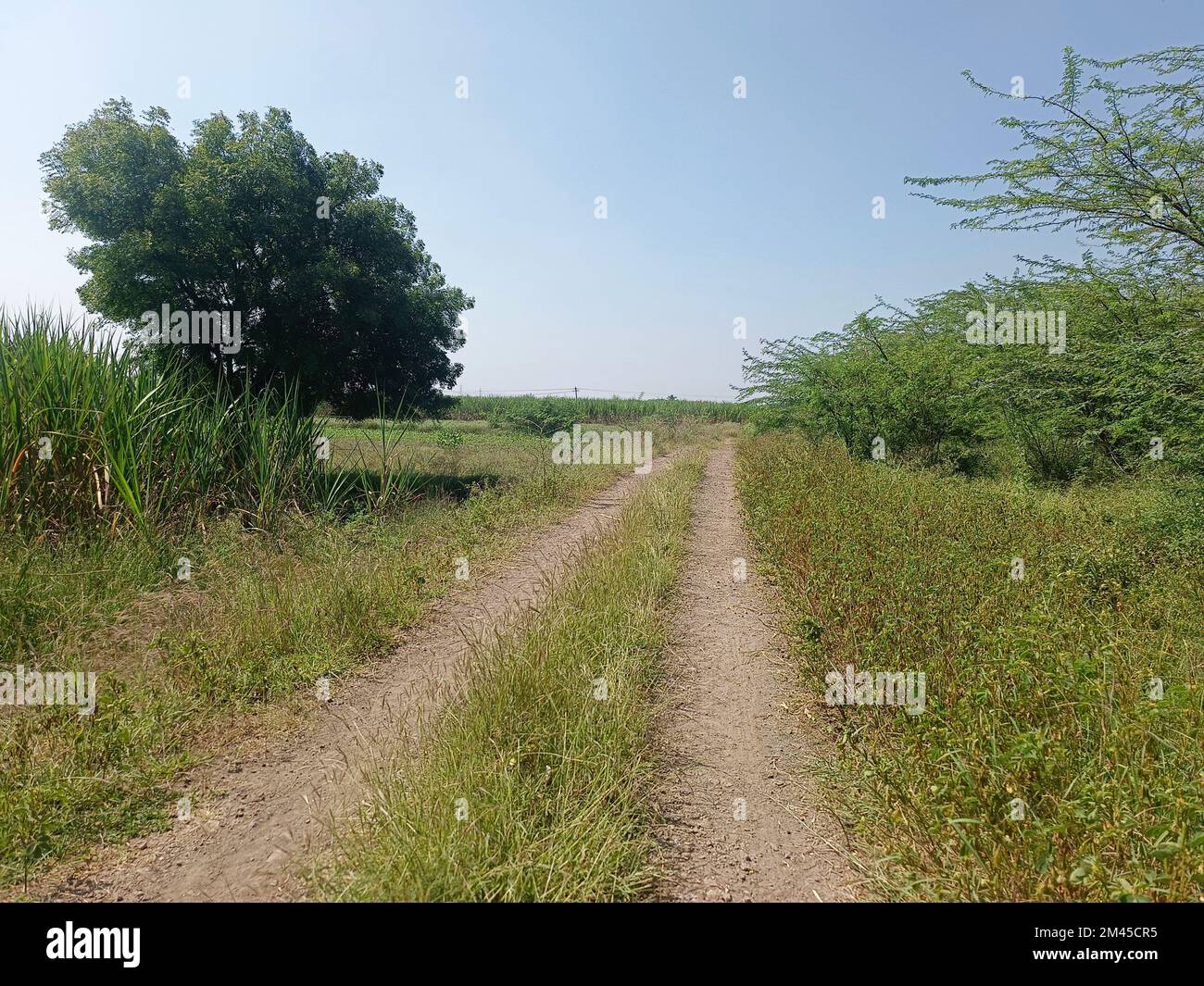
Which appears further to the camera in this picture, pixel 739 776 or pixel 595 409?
pixel 595 409

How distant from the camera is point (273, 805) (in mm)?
2809

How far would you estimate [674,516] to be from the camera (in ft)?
29.2

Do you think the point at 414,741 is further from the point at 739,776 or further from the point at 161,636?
the point at 161,636

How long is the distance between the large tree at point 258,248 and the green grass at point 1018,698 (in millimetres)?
10371

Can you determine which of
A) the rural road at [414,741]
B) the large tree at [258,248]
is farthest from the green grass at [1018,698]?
the large tree at [258,248]

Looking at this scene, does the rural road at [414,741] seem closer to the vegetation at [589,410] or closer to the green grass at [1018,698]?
the green grass at [1018,698]

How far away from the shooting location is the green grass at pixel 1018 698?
2145 millimetres

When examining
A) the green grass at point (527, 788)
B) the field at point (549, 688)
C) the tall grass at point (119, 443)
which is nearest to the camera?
the green grass at point (527, 788)

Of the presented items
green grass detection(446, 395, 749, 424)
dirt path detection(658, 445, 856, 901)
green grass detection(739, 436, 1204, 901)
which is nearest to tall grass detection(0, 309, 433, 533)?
dirt path detection(658, 445, 856, 901)

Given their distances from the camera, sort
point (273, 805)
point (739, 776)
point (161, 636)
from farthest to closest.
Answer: point (161, 636), point (739, 776), point (273, 805)

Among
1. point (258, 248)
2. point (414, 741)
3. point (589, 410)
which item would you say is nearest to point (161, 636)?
point (414, 741)

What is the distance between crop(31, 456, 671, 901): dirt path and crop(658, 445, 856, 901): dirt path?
1467 mm

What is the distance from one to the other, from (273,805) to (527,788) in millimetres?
1258

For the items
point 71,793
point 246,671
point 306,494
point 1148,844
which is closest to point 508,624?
point 246,671
